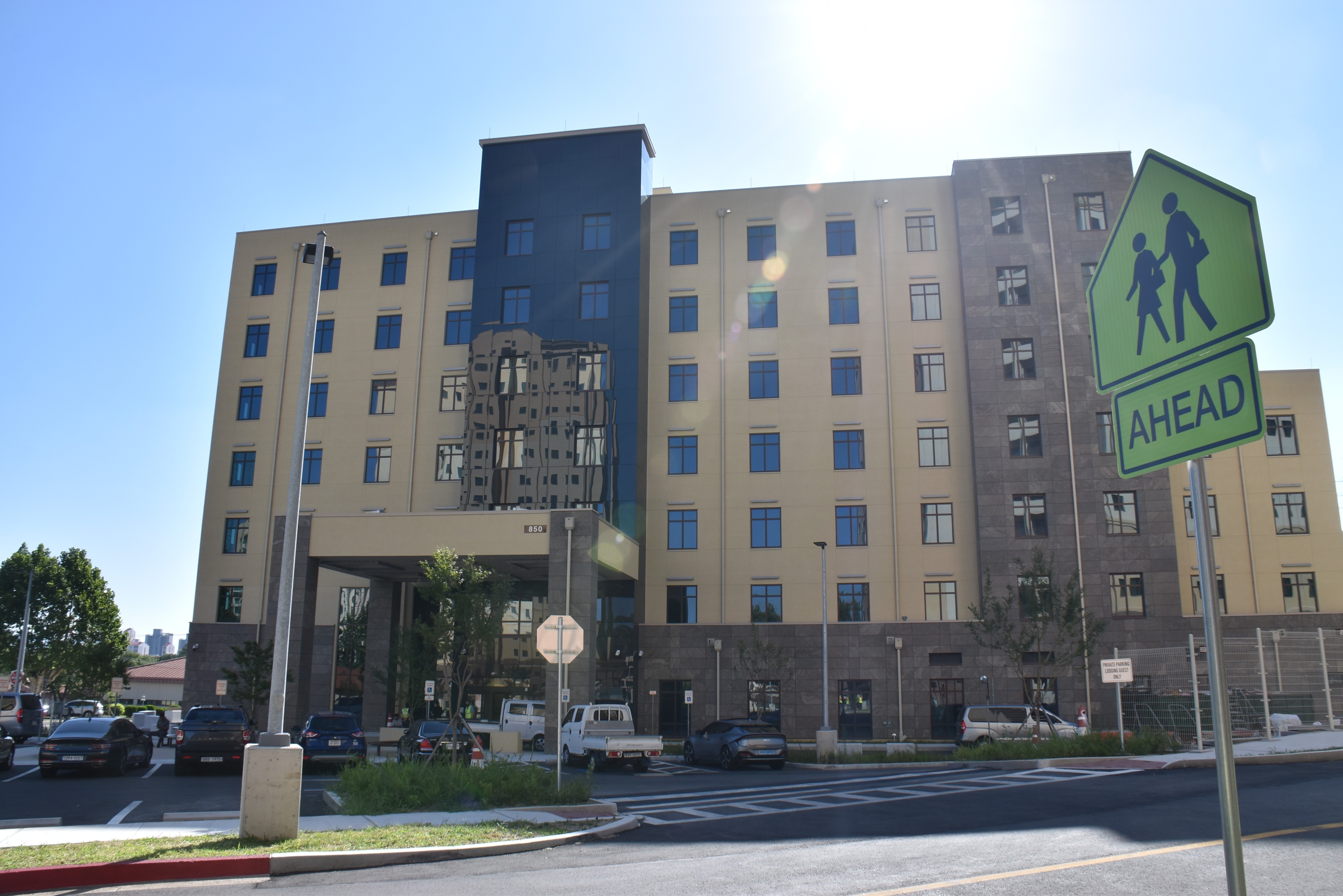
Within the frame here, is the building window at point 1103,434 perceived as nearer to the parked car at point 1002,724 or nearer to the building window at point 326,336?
the parked car at point 1002,724

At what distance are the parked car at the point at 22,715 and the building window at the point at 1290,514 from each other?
55.8 m

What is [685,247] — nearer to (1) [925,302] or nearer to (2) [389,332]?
(1) [925,302]

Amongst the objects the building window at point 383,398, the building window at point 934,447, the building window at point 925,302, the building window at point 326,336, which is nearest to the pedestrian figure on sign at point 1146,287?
the building window at point 934,447

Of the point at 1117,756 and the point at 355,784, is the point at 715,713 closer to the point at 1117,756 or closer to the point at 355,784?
the point at 1117,756

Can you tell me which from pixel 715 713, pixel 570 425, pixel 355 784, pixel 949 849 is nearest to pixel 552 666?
pixel 715 713

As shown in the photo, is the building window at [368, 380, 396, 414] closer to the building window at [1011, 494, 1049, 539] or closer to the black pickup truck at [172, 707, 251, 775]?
the black pickup truck at [172, 707, 251, 775]

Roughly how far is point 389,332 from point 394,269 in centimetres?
345

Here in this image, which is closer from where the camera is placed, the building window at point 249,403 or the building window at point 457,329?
the building window at point 457,329

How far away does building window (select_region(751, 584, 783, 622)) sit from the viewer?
4172cm

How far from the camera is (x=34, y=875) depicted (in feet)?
32.3

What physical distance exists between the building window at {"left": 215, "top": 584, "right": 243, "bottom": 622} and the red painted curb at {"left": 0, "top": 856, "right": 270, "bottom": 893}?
38.5 metres

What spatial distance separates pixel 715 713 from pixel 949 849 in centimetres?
3011

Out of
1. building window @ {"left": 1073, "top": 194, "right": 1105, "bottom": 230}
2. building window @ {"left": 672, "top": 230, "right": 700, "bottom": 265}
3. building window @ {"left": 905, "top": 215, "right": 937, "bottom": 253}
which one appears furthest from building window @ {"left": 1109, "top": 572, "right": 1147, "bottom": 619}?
building window @ {"left": 672, "top": 230, "right": 700, "bottom": 265}

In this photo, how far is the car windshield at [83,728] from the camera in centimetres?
2452
